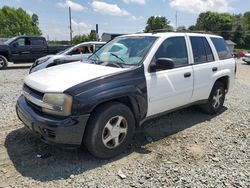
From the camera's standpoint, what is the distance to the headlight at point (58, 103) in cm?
341

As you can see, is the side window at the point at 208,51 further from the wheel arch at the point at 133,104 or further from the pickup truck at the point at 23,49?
the pickup truck at the point at 23,49

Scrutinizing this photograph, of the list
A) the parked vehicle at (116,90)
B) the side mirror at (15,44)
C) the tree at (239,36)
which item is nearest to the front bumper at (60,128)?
the parked vehicle at (116,90)

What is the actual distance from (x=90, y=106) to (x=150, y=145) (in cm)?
145

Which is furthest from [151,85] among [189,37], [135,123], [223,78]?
[223,78]

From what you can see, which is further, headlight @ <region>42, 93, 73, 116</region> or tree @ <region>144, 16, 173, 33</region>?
tree @ <region>144, 16, 173, 33</region>

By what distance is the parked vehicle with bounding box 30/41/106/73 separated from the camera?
34.9ft

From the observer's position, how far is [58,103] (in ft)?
11.3

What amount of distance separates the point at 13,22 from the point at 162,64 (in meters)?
89.3

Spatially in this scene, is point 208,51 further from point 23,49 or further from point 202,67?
point 23,49

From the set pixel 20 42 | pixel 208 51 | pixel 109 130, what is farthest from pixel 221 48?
pixel 20 42

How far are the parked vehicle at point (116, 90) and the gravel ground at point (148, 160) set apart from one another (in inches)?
14.1

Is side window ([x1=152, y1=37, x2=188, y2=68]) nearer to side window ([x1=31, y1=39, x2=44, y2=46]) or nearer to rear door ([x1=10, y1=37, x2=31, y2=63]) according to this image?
rear door ([x1=10, y1=37, x2=31, y2=63])

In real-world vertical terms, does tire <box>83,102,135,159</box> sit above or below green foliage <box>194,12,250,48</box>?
below

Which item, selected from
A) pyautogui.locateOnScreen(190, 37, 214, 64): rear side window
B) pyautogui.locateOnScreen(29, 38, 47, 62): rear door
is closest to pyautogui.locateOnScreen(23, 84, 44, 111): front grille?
pyautogui.locateOnScreen(190, 37, 214, 64): rear side window
